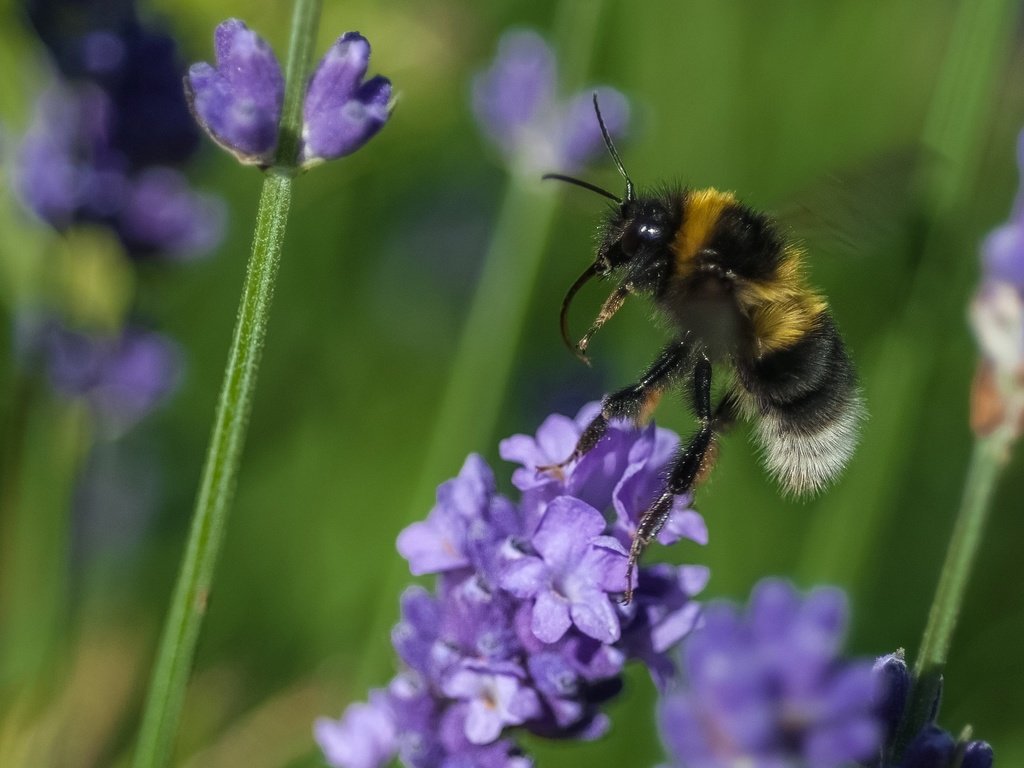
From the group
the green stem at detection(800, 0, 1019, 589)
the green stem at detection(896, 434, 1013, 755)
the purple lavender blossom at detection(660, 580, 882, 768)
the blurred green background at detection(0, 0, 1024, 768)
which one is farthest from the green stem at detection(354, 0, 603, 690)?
the purple lavender blossom at detection(660, 580, 882, 768)

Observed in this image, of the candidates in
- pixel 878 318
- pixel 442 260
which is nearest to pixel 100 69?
pixel 442 260

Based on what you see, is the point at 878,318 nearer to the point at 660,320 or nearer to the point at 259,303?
the point at 660,320

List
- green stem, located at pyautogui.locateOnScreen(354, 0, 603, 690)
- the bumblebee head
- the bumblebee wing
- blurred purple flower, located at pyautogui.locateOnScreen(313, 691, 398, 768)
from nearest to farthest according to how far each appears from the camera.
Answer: blurred purple flower, located at pyautogui.locateOnScreen(313, 691, 398, 768), the bumblebee head, the bumblebee wing, green stem, located at pyautogui.locateOnScreen(354, 0, 603, 690)

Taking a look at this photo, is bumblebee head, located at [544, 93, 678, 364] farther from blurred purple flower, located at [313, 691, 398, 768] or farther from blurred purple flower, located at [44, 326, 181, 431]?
blurred purple flower, located at [44, 326, 181, 431]

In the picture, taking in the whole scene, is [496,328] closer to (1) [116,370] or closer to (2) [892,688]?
(1) [116,370]

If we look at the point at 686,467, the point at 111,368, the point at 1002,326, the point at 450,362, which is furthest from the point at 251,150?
the point at 450,362
